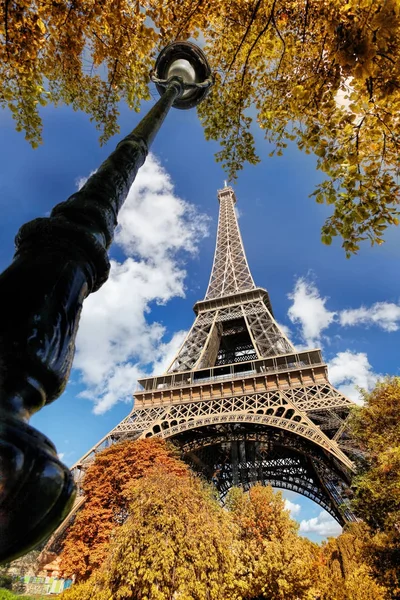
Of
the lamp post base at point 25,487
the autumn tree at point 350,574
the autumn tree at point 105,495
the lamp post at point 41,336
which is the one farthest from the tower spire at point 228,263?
the lamp post base at point 25,487

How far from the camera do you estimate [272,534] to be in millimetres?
12375

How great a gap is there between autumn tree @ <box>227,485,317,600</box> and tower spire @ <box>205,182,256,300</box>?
2141 centimetres

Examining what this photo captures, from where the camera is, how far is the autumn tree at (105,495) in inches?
584

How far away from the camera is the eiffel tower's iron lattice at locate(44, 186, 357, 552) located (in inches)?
743

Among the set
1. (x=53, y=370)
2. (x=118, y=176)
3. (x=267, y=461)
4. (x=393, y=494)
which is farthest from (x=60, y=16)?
(x=267, y=461)

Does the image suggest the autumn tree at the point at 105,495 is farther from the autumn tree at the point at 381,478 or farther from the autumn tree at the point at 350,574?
the autumn tree at the point at 381,478

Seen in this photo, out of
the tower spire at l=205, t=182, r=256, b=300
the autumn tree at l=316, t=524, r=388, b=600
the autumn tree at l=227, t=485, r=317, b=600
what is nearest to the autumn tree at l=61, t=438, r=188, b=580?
the autumn tree at l=227, t=485, r=317, b=600

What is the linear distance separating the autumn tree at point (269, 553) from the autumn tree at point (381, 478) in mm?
2801

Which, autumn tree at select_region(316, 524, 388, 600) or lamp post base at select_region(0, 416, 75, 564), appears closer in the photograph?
lamp post base at select_region(0, 416, 75, 564)

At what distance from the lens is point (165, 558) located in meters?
8.53

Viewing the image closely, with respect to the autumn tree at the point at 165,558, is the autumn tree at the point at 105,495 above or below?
above

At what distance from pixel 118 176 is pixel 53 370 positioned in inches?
58.7

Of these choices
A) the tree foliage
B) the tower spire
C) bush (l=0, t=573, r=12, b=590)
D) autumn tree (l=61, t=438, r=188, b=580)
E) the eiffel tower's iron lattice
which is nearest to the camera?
the tree foliage

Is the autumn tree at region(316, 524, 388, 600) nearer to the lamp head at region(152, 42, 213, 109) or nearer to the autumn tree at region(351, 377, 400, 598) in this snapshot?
the autumn tree at region(351, 377, 400, 598)
